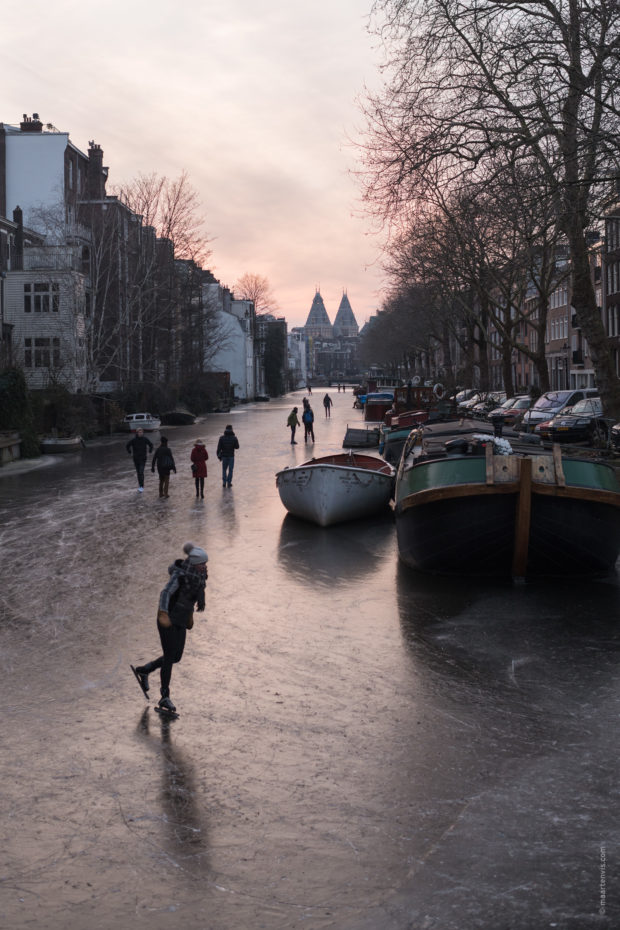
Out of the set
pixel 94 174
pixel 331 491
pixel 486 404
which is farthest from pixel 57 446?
pixel 94 174

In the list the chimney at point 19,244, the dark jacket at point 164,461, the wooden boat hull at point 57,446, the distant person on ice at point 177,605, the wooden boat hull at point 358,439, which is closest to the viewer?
the distant person on ice at point 177,605

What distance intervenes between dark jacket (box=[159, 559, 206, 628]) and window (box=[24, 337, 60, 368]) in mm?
46179

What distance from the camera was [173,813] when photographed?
6.97 metres

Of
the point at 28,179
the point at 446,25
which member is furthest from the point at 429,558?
the point at 28,179

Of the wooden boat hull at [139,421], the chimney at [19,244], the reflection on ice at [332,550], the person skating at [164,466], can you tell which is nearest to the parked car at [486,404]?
the wooden boat hull at [139,421]

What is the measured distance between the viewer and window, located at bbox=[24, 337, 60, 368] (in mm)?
54750

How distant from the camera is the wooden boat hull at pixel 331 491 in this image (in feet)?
70.4

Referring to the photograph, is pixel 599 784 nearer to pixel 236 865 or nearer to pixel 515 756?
pixel 515 756

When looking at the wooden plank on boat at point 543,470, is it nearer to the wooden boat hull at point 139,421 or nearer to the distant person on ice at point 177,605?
the distant person on ice at point 177,605

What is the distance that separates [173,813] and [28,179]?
6827 centimetres

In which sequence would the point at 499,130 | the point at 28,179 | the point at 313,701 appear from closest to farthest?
1. the point at 313,701
2. the point at 499,130
3. the point at 28,179

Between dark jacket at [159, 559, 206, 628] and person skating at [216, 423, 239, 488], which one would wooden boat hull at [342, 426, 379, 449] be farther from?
dark jacket at [159, 559, 206, 628]

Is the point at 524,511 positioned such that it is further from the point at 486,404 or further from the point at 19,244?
the point at 19,244

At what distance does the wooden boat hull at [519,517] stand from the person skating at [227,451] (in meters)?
12.1
